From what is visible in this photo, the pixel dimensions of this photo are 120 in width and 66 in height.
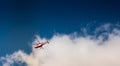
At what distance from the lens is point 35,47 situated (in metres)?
5.76

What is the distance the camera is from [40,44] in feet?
19.2

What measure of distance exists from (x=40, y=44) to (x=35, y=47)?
6.8 inches
